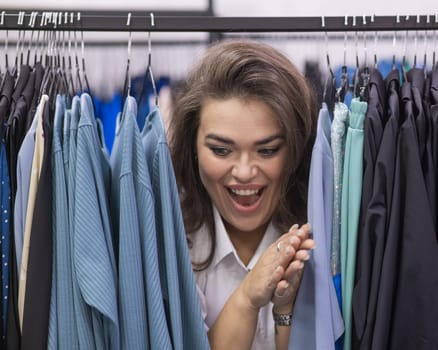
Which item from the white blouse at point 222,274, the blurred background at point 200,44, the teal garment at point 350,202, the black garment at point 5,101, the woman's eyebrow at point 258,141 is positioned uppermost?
the blurred background at point 200,44

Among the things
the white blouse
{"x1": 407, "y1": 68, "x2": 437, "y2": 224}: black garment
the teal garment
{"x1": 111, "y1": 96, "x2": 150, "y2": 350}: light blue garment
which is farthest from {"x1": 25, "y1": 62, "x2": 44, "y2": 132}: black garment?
{"x1": 407, "y1": 68, "x2": 437, "y2": 224}: black garment

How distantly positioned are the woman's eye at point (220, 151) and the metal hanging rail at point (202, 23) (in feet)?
0.66

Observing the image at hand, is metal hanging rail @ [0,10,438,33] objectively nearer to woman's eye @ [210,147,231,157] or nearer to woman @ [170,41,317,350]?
woman @ [170,41,317,350]

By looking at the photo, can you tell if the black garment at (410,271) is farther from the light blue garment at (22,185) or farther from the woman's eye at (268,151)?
the light blue garment at (22,185)

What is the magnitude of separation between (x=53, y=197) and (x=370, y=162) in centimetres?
47

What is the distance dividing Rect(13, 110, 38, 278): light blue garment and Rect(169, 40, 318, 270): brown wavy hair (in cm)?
30

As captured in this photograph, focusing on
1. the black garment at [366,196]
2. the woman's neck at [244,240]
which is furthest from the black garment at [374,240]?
the woman's neck at [244,240]

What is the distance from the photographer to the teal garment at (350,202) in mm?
929

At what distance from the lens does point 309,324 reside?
945 millimetres

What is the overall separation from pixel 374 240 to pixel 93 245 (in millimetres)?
412

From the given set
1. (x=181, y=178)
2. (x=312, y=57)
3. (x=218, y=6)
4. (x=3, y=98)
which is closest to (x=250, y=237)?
(x=181, y=178)

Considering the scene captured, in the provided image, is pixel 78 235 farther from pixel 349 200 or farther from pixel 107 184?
pixel 349 200

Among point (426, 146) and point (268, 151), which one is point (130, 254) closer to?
point (268, 151)

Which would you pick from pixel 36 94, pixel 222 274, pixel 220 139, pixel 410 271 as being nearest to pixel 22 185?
pixel 36 94
